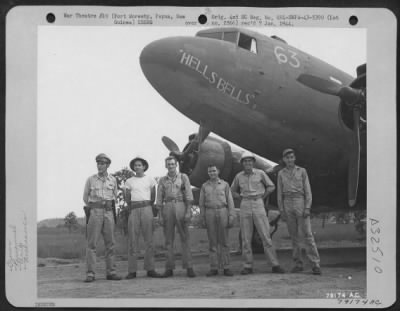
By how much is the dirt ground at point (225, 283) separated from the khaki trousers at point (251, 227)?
0.27 metres

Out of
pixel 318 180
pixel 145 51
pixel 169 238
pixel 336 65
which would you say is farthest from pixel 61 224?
pixel 336 65

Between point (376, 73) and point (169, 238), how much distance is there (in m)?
4.35

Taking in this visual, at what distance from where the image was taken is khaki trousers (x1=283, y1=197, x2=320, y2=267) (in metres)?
9.70

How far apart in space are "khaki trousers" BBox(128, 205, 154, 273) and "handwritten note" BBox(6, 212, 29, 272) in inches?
67.8

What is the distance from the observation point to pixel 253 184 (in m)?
9.74

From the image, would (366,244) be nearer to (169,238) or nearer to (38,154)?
(169,238)

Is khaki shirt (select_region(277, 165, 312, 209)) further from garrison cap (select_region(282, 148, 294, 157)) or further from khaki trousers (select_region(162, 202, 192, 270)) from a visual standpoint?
khaki trousers (select_region(162, 202, 192, 270))

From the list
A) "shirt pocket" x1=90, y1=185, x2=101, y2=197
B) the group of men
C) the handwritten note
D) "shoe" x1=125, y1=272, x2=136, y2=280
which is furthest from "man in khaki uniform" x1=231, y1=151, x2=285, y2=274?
the handwritten note

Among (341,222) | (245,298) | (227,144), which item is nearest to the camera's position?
(245,298)

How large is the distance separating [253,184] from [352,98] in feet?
7.45

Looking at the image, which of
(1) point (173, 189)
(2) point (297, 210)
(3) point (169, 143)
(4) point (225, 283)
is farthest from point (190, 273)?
(3) point (169, 143)

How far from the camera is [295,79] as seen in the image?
1040 cm

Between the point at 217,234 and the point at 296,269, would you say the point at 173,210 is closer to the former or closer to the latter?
the point at 217,234

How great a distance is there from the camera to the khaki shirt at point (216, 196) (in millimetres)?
9656
